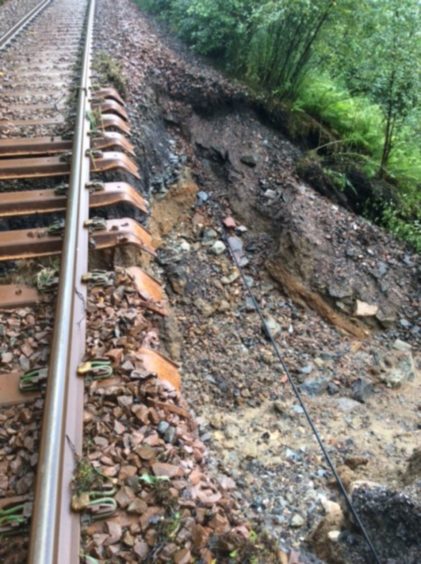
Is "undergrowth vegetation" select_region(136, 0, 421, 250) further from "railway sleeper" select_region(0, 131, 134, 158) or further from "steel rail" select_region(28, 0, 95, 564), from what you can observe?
"steel rail" select_region(28, 0, 95, 564)

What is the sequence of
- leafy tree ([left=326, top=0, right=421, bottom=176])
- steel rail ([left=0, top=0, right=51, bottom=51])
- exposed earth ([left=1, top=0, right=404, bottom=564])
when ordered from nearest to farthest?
exposed earth ([left=1, top=0, right=404, bottom=564])
leafy tree ([left=326, top=0, right=421, bottom=176])
steel rail ([left=0, top=0, right=51, bottom=51])

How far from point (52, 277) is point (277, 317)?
287 cm

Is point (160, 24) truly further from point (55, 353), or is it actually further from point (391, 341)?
point (55, 353)

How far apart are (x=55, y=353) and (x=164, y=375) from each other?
0.58 meters

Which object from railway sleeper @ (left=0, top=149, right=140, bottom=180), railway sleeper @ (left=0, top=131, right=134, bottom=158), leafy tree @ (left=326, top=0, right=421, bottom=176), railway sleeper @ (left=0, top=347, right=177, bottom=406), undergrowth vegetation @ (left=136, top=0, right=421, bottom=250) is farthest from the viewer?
undergrowth vegetation @ (left=136, top=0, right=421, bottom=250)

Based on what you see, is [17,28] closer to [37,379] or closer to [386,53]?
[386,53]

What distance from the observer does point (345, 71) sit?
23.7 ft

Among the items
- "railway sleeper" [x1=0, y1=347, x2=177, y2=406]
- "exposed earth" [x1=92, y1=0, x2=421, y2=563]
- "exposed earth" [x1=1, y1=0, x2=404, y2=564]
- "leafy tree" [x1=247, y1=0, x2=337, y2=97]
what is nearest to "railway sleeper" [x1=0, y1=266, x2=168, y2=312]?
"exposed earth" [x1=1, y1=0, x2=404, y2=564]

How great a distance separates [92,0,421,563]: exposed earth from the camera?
3.03 m

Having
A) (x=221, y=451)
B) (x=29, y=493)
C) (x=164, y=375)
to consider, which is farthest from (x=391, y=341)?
(x=29, y=493)

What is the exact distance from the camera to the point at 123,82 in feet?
18.6

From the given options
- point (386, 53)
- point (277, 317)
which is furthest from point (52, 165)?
point (386, 53)

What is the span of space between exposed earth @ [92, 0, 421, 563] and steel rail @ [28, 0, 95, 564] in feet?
3.41

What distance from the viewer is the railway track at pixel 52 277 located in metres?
1.77
